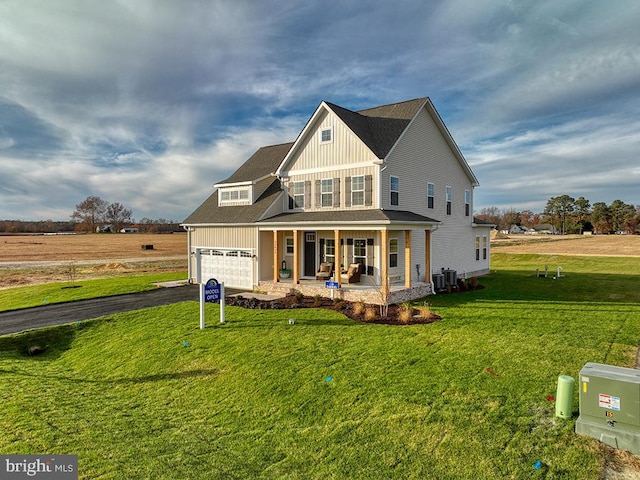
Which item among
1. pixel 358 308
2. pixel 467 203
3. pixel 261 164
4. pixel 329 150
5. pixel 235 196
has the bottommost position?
pixel 358 308

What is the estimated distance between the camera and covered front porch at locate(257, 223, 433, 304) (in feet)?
54.5

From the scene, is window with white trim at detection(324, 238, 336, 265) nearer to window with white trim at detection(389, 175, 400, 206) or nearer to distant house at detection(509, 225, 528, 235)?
window with white trim at detection(389, 175, 400, 206)

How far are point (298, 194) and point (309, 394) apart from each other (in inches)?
577

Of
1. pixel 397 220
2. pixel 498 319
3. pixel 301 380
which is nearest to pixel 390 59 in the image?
pixel 397 220

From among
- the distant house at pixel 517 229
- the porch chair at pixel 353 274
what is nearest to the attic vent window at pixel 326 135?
the porch chair at pixel 353 274

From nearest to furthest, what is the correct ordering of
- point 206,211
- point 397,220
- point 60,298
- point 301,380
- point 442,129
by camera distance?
point 301,380
point 397,220
point 60,298
point 442,129
point 206,211

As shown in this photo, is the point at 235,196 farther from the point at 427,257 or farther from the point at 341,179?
the point at 427,257

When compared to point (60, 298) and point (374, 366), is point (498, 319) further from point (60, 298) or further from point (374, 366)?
point (60, 298)

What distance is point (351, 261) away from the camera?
1930 centimetres

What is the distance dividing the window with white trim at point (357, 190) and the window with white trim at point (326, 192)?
1.35 m

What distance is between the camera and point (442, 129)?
875 inches

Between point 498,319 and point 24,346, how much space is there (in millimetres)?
16131

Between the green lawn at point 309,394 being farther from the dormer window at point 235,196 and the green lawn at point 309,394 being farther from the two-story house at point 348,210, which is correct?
the dormer window at point 235,196

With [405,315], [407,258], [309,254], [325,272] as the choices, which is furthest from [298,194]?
[405,315]
